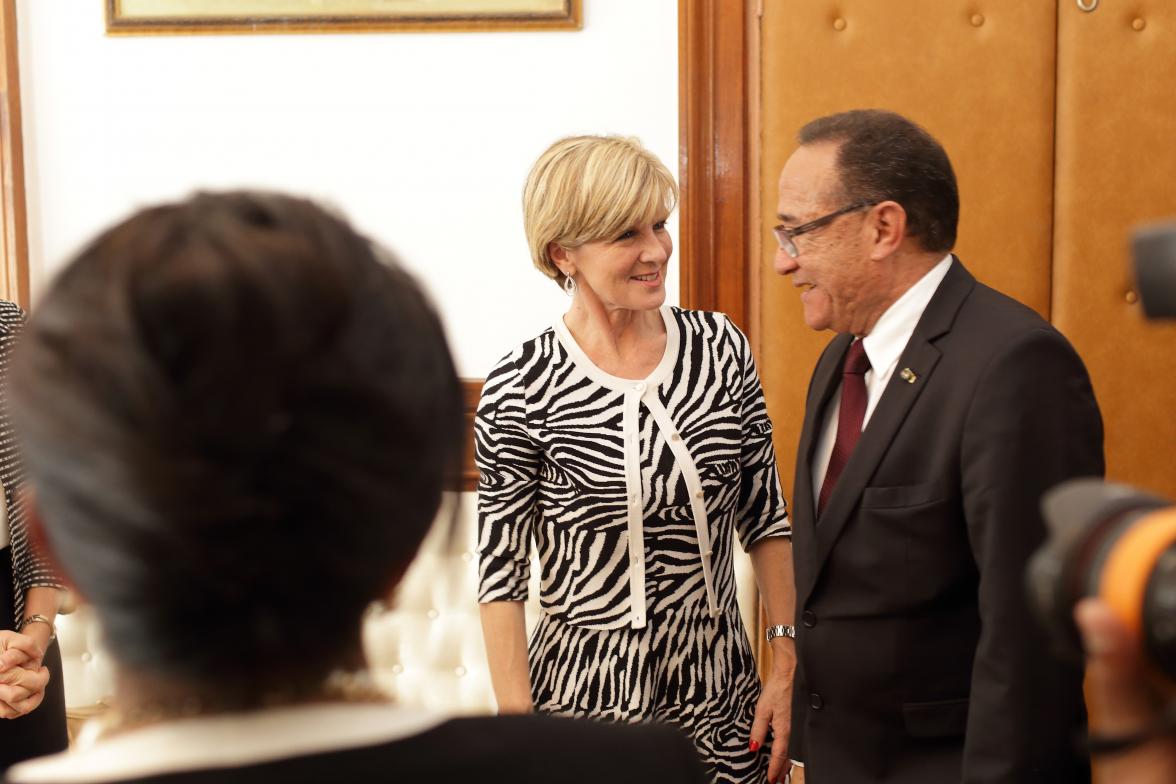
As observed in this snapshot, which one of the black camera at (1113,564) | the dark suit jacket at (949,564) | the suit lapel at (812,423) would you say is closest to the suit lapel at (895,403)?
the dark suit jacket at (949,564)

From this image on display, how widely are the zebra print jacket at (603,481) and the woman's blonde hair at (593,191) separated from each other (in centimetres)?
21

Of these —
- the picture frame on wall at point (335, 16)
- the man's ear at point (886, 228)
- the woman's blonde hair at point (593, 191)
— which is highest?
the picture frame on wall at point (335, 16)

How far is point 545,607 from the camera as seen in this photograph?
2.28 metres

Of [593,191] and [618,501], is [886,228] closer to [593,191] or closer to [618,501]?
[593,191]

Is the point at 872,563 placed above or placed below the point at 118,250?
below

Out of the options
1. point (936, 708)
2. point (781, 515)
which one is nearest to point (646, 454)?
point (781, 515)

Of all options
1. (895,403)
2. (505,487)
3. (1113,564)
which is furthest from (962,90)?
(1113,564)

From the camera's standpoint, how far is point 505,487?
2234mm

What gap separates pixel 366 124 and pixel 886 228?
1.71 m

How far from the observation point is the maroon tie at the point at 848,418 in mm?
2031

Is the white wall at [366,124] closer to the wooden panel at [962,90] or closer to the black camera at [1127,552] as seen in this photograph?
the wooden panel at [962,90]

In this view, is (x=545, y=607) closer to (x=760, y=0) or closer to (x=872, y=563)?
(x=872, y=563)

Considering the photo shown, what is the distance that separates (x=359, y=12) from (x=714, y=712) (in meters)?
2.04

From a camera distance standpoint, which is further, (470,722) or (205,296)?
(470,722)
